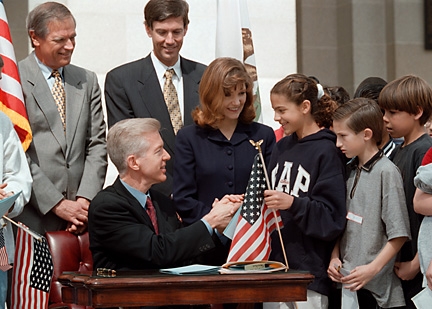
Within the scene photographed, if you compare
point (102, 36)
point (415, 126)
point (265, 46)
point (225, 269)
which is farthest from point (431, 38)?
point (225, 269)

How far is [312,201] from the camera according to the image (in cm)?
569

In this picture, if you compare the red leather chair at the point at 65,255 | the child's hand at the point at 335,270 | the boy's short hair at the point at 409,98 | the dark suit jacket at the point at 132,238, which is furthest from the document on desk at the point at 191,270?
the boy's short hair at the point at 409,98

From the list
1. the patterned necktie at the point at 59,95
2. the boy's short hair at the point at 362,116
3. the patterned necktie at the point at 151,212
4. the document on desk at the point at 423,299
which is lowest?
the document on desk at the point at 423,299

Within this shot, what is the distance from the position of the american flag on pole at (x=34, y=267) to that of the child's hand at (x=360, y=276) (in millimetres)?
1677

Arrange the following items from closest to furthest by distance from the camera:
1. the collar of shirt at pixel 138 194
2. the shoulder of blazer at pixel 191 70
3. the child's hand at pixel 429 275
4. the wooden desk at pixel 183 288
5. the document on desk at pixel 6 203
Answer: the wooden desk at pixel 183 288, the document on desk at pixel 6 203, the child's hand at pixel 429 275, the collar of shirt at pixel 138 194, the shoulder of blazer at pixel 191 70

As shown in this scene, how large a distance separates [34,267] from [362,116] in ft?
6.74

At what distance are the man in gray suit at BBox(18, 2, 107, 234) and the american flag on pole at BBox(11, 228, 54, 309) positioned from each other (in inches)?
22.5

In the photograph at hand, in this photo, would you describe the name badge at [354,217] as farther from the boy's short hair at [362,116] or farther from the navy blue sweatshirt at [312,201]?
the boy's short hair at [362,116]

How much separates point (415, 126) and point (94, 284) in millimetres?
2283

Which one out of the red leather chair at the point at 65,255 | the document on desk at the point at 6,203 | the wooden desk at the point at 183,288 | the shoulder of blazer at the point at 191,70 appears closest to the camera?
the wooden desk at the point at 183,288

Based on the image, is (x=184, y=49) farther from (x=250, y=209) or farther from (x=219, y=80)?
(x=250, y=209)

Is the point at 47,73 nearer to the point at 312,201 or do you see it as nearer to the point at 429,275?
the point at 312,201

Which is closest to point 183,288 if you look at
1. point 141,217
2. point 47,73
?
point 141,217

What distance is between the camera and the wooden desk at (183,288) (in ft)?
15.3
